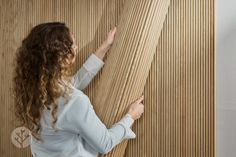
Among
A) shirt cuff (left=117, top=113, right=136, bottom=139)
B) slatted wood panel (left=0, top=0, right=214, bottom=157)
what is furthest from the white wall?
shirt cuff (left=117, top=113, right=136, bottom=139)

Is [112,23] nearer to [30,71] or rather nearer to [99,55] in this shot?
[99,55]

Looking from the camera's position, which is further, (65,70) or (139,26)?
(139,26)

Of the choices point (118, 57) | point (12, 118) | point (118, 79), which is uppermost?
point (118, 57)

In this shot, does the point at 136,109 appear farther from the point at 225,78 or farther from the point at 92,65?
the point at 225,78

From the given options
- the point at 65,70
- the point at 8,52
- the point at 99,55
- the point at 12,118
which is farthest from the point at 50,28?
the point at 12,118

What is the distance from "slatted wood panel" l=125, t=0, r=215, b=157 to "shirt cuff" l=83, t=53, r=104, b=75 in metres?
0.25

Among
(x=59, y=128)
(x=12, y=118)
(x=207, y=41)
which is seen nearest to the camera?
(x=59, y=128)

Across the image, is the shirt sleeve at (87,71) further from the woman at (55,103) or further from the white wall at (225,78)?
the white wall at (225,78)

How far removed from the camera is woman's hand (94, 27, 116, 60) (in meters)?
1.57

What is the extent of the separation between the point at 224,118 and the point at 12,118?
1127 mm

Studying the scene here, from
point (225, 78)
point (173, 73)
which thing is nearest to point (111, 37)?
Result: point (173, 73)

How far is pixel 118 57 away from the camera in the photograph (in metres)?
1.51

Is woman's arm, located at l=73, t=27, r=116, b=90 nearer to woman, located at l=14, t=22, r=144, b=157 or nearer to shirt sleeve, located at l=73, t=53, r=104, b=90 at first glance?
shirt sleeve, located at l=73, t=53, r=104, b=90

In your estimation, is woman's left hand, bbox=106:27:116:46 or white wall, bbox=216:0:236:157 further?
woman's left hand, bbox=106:27:116:46
